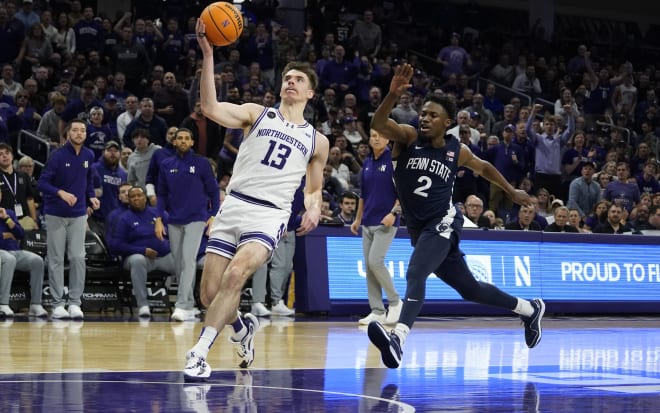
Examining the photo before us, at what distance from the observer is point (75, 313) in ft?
45.2

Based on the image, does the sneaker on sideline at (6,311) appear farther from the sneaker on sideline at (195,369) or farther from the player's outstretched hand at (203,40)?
the player's outstretched hand at (203,40)

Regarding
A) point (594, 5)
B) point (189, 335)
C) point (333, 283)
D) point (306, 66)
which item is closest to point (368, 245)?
point (333, 283)

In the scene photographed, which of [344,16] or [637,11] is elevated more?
[637,11]

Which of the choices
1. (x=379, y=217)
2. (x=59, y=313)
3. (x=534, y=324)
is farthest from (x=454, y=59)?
(x=534, y=324)

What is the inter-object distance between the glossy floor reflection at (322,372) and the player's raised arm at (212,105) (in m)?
1.80

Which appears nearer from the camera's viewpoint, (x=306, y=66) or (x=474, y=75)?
(x=306, y=66)

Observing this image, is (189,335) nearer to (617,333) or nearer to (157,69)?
(617,333)

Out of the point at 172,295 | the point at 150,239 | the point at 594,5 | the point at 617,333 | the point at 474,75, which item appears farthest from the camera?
the point at 594,5

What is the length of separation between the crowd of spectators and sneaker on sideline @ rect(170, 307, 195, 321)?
8.76 feet

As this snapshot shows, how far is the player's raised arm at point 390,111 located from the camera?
8.00m

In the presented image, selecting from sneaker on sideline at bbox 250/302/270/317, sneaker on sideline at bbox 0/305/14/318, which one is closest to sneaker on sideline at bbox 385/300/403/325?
sneaker on sideline at bbox 250/302/270/317

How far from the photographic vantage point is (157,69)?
19766 mm

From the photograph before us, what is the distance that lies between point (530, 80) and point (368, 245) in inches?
556

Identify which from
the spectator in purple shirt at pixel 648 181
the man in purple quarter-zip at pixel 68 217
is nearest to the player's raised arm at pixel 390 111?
the man in purple quarter-zip at pixel 68 217
